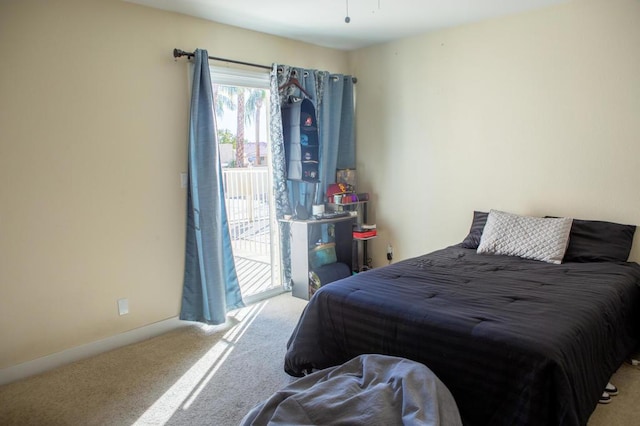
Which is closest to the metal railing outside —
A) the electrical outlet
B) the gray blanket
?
the electrical outlet

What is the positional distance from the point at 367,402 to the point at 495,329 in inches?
26.1

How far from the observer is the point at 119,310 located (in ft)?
10.1

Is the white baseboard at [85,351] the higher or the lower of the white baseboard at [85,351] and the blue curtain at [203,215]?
the lower

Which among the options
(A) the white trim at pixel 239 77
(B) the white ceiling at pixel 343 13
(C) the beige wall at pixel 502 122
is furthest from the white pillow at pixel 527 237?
(A) the white trim at pixel 239 77

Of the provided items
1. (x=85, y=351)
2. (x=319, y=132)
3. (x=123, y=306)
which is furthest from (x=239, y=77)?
(x=85, y=351)

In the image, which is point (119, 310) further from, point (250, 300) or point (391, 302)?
point (391, 302)

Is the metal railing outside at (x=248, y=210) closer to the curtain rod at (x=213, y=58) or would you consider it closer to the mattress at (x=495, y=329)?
the curtain rod at (x=213, y=58)

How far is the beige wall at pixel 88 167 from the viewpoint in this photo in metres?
2.59

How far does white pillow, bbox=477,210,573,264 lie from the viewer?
302cm

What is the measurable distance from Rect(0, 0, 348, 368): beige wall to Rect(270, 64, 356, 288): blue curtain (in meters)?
0.78

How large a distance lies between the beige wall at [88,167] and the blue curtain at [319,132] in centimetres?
78

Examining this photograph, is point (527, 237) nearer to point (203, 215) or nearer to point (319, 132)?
point (319, 132)

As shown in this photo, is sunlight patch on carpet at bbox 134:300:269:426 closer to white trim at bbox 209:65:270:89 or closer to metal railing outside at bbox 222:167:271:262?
metal railing outside at bbox 222:167:271:262

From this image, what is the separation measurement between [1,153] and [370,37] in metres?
3.09
